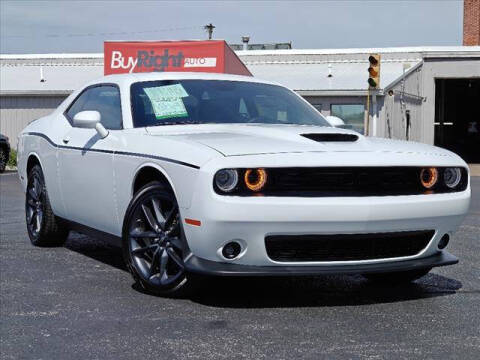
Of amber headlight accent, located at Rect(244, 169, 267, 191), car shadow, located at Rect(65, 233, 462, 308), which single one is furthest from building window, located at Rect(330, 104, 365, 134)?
amber headlight accent, located at Rect(244, 169, 267, 191)

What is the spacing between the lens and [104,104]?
645 cm

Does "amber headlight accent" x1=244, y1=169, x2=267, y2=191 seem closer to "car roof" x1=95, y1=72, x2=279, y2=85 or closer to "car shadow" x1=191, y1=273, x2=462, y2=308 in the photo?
"car shadow" x1=191, y1=273, x2=462, y2=308

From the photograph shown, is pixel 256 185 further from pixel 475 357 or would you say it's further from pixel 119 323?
pixel 475 357

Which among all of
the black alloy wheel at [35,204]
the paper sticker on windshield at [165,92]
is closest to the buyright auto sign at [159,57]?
the black alloy wheel at [35,204]

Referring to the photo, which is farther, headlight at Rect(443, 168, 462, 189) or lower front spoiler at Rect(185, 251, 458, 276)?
headlight at Rect(443, 168, 462, 189)

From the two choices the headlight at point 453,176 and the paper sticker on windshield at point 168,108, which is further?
the paper sticker on windshield at point 168,108

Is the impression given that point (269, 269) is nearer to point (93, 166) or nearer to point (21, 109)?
point (93, 166)

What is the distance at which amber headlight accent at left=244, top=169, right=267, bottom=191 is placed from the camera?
4547 millimetres

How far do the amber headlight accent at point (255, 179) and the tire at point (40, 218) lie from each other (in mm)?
2802

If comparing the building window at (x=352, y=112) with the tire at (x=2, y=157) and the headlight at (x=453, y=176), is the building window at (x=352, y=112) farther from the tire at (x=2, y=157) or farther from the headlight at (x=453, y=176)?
the headlight at (x=453, y=176)

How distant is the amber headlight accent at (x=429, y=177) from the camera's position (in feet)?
16.4

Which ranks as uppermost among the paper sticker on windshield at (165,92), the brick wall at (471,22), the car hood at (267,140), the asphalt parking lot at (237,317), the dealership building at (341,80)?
the brick wall at (471,22)

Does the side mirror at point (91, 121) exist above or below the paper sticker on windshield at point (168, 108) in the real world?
below

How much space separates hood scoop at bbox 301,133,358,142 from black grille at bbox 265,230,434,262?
690 mm
